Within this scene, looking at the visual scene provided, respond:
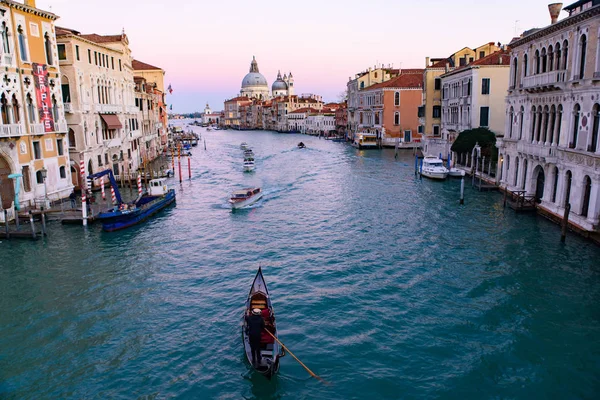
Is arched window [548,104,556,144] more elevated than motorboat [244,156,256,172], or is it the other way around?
arched window [548,104,556,144]

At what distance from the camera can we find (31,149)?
77.0 ft

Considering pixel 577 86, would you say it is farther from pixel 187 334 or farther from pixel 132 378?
pixel 132 378

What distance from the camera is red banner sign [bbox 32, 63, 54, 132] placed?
2384 centimetres

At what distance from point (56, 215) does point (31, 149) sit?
352cm

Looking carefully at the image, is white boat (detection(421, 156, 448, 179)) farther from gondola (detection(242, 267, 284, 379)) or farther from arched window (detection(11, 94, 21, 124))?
arched window (detection(11, 94, 21, 124))

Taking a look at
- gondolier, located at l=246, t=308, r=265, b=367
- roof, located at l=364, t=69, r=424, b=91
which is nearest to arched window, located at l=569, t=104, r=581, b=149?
gondolier, located at l=246, t=308, r=265, b=367

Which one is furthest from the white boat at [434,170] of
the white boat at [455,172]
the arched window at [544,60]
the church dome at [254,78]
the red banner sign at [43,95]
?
the church dome at [254,78]

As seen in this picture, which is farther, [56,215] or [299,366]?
[56,215]

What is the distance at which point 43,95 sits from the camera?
79.6 feet

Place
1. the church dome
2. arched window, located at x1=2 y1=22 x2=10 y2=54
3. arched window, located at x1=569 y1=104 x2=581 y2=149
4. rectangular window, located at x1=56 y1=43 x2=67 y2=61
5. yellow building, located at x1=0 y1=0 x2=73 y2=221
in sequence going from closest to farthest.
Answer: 1. arched window, located at x1=569 y1=104 x2=581 y2=149
2. arched window, located at x1=2 y1=22 x2=10 y2=54
3. yellow building, located at x1=0 y1=0 x2=73 y2=221
4. rectangular window, located at x1=56 y1=43 x2=67 y2=61
5. the church dome

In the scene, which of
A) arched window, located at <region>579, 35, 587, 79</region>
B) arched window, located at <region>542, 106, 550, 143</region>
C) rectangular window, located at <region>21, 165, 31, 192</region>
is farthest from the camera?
rectangular window, located at <region>21, 165, 31, 192</region>

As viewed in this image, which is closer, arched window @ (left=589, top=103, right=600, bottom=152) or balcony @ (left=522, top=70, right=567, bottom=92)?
arched window @ (left=589, top=103, right=600, bottom=152)

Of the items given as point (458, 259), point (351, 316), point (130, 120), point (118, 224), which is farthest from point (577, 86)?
point (130, 120)

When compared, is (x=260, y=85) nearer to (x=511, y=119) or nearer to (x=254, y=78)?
(x=254, y=78)
